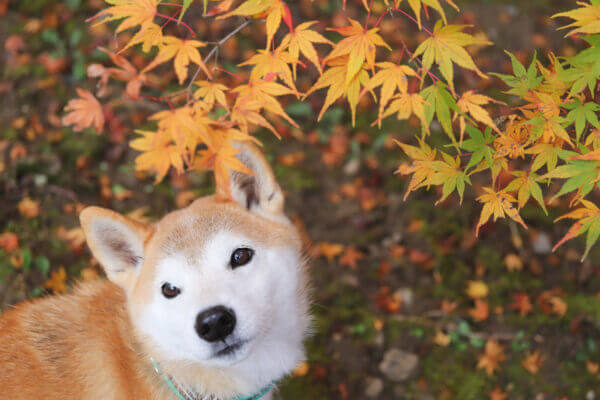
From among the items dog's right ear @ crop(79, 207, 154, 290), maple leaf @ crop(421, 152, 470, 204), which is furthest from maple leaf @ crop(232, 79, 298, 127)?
dog's right ear @ crop(79, 207, 154, 290)

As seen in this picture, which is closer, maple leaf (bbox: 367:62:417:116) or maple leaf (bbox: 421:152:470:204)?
maple leaf (bbox: 367:62:417:116)

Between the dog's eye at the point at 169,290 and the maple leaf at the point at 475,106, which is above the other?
the maple leaf at the point at 475,106

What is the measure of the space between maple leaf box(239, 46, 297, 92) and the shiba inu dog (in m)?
0.47

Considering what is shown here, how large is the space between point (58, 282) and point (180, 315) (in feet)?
7.07

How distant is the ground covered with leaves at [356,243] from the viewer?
3658mm

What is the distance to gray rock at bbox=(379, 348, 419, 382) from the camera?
12.0 ft

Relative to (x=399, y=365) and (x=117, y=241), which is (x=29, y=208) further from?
(x=399, y=365)

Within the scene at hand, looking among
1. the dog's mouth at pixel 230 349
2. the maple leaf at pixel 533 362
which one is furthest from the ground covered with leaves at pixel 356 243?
the dog's mouth at pixel 230 349

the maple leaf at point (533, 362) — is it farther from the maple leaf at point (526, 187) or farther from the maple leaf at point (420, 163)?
the maple leaf at point (420, 163)

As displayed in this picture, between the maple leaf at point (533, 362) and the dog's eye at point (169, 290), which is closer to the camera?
the dog's eye at point (169, 290)

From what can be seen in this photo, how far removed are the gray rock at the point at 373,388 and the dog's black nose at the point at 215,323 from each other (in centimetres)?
193

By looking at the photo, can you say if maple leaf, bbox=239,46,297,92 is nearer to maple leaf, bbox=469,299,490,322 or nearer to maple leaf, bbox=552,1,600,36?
maple leaf, bbox=552,1,600,36

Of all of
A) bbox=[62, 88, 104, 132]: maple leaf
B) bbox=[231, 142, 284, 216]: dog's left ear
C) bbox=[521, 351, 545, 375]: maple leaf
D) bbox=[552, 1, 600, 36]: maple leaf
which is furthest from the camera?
bbox=[521, 351, 545, 375]: maple leaf

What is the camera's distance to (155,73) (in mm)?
4996
